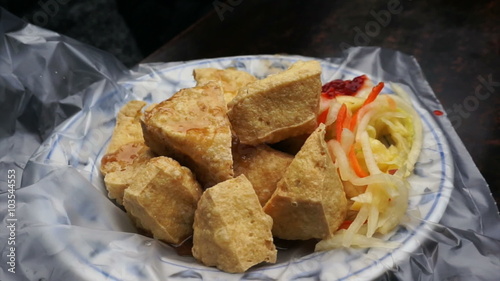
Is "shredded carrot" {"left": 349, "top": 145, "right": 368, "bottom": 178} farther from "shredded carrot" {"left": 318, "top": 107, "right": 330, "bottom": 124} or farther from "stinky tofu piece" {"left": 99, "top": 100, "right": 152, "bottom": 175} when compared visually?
"stinky tofu piece" {"left": 99, "top": 100, "right": 152, "bottom": 175}

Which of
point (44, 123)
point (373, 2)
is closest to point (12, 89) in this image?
point (44, 123)

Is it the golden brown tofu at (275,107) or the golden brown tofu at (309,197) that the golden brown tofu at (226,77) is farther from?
the golden brown tofu at (309,197)

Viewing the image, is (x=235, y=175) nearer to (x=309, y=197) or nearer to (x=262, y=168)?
(x=262, y=168)

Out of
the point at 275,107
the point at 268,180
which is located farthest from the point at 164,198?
the point at 275,107

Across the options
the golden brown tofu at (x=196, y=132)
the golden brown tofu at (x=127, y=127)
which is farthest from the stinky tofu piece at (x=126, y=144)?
the golden brown tofu at (x=196, y=132)

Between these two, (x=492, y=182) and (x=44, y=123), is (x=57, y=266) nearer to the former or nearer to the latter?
(x=44, y=123)

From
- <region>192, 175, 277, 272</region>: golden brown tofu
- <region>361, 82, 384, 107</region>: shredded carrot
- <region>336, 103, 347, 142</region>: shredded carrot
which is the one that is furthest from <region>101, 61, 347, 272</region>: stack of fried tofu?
<region>361, 82, 384, 107</region>: shredded carrot
